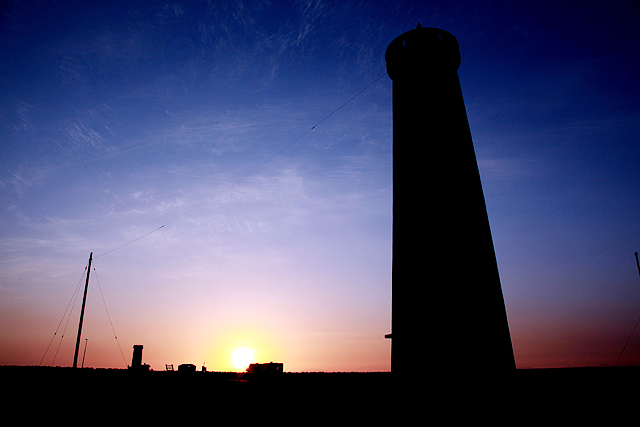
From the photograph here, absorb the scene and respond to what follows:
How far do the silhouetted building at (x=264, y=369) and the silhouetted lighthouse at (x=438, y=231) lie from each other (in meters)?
17.9

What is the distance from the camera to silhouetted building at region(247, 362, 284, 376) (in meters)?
22.5

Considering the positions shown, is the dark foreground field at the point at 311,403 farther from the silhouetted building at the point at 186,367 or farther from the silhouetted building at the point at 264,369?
the silhouetted building at the point at 186,367

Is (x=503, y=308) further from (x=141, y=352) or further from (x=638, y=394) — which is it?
(x=141, y=352)

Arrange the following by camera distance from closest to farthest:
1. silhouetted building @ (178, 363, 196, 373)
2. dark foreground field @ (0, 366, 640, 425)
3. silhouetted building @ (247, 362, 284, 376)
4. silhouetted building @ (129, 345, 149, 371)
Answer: dark foreground field @ (0, 366, 640, 425), silhouetted building @ (129, 345, 149, 371), silhouetted building @ (247, 362, 284, 376), silhouetted building @ (178, 363, 196, 373)

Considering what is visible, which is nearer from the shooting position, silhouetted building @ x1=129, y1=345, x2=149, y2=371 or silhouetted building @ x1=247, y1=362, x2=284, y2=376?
silhouetted building @ x1=129, y1=345, x2=149, y2=371

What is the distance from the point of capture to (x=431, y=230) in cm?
685

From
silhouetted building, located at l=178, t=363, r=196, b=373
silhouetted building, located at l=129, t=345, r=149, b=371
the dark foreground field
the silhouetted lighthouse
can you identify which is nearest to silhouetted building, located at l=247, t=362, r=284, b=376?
the dark foreground field

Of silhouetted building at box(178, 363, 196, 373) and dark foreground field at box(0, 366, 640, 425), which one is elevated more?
silhouetted building at box(178, 363, 196, 373)

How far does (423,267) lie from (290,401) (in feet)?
31.4

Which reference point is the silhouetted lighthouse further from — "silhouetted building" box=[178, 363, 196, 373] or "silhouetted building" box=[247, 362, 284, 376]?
"silhouetted building" box=[178, 363, 196, 373]

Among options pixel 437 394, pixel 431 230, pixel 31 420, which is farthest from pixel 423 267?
pixel 31 420

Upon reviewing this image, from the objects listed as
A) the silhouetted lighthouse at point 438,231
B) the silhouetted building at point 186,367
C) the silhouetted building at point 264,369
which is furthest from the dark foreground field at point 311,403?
the silhouetted building at point 186,367

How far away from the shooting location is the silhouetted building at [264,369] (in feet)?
73.9

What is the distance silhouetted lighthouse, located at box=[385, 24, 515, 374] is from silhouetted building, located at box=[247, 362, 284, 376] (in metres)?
17.9
